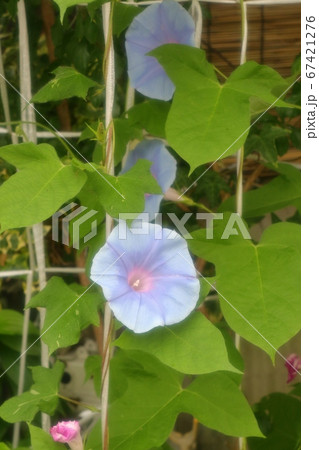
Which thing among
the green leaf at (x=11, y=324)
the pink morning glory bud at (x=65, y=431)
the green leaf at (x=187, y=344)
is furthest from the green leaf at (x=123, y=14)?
the green leaf at (x=11, y=324)

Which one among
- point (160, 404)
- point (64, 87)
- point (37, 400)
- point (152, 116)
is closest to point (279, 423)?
point (160, 404)

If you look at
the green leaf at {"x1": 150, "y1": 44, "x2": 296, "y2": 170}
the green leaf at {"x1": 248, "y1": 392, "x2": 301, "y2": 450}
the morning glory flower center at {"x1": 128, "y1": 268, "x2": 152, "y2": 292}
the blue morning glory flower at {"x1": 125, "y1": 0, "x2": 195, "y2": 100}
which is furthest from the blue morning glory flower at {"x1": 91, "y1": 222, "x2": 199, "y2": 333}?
the green leaf at {"x1": 248, "y1": 392, "x2": 301, "y2": 450}

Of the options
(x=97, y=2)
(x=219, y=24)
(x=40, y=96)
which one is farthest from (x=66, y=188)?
(x=219, y=24)

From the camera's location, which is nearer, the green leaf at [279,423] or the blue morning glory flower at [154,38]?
the blue morning glory flower at [154,38]

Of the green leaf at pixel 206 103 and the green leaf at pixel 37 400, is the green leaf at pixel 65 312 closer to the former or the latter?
the green leaf at pixel 37 400

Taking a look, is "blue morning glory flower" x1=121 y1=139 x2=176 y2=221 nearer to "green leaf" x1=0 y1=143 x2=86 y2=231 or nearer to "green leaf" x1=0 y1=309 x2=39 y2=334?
"green leaf" x1=0 y1=143 x2=86 y2=231

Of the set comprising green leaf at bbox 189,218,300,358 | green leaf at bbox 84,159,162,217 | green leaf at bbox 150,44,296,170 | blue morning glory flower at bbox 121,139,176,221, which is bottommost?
green leaf at bbox 189,218,300,358
